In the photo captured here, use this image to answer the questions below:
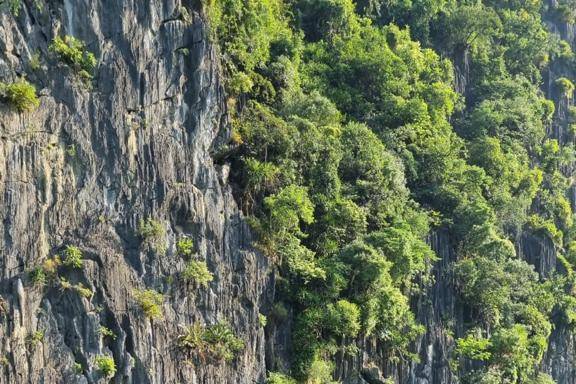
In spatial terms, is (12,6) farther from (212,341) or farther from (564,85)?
(564,85)

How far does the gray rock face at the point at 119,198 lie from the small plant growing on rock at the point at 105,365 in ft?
0.51

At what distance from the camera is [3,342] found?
56.9ft

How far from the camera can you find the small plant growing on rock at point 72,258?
1870 centimetres

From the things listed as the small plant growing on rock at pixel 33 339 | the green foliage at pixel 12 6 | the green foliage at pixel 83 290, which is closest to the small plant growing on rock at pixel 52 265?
the green foliage at pixel 83 290

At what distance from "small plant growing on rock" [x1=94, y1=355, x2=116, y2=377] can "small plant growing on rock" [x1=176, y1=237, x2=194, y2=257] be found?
344 cm

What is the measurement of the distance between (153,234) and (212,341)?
2970 mm

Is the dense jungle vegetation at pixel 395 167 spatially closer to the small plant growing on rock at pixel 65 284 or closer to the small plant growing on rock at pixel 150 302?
the small plant growing on rock at pixel 150 302

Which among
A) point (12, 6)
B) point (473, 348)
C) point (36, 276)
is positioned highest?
point (12, 6)

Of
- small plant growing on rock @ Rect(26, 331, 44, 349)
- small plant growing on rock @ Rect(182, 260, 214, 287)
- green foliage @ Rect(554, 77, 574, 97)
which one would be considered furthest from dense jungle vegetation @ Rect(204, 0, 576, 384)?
small plant growing on rock @ Rect(26, 331, 44, 349)

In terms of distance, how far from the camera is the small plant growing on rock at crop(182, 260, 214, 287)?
2111 cm

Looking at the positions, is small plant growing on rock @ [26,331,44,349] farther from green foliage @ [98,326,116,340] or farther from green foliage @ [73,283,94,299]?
green foliage @ [98,326,116,340]

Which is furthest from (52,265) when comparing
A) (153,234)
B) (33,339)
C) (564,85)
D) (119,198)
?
(564,85)

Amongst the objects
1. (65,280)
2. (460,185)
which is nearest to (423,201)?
(460,185)

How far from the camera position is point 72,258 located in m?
18.7
